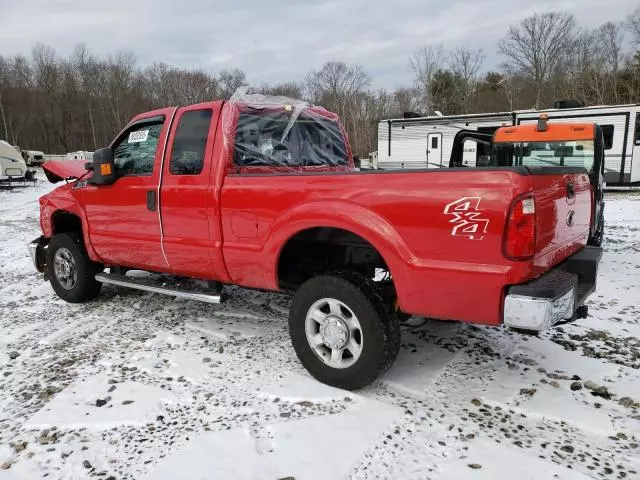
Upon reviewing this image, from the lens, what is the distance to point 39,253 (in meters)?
5.50

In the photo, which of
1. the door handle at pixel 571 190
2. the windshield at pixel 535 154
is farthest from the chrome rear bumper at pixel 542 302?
the windshield at pixel 535 154

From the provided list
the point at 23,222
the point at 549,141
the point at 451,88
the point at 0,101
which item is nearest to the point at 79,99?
the point at 0,101

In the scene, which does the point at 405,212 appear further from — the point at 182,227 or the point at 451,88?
the point at 451,88

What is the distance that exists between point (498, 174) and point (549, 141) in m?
6.48

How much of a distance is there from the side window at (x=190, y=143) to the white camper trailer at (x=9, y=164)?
67.0 feet

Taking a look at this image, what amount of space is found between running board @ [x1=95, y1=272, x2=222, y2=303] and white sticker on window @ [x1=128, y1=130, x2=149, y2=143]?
1338mm

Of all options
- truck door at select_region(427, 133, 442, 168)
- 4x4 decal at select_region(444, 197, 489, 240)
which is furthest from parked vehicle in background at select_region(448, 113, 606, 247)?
truck door at select_region(427, 133, 442, 168)

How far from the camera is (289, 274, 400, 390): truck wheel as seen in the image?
3.02 meters

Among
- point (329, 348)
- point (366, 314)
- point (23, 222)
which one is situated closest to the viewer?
point (366, 314)

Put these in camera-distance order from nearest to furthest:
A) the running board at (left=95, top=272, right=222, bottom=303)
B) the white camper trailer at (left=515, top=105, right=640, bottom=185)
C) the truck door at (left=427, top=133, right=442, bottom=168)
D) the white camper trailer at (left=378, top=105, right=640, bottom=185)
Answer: the running board at (left=95, top=272, right=222, bottom=303) < the white camper trailer at (left=515, top=105, right=640, bottom=185) < the white camper trailer at (left=378, top=105, right=640, bottom=185) < the truck door at (left=427, top=133, right=442, bottom=168)

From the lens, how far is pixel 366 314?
9.87ft

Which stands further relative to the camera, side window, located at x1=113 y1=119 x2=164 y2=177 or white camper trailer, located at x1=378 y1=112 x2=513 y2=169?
white camper trailer, located at x1=378 y1=112 x2=513 y2=169

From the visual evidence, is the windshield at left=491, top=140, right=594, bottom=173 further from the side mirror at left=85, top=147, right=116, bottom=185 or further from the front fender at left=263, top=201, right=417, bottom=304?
the side mirror at left=85, top=147, right=116, bottom=185

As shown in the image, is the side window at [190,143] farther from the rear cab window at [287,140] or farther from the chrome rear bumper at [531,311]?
the chrome rear bumper at [531,311]
